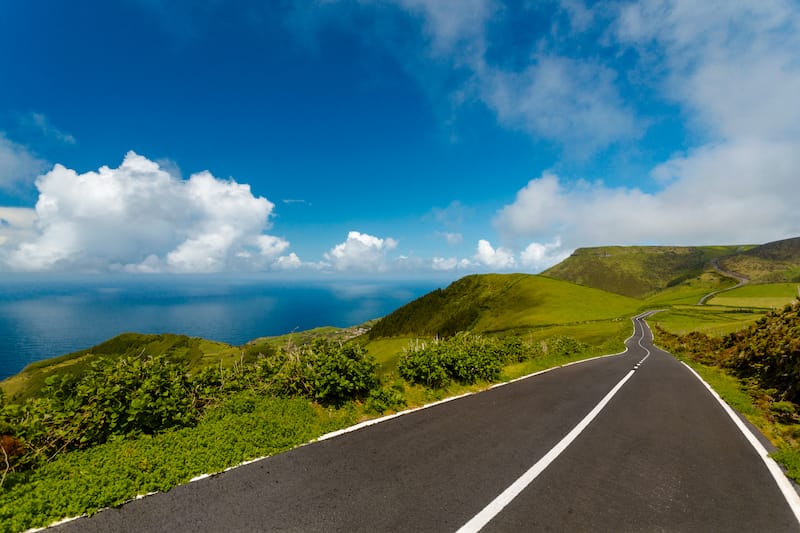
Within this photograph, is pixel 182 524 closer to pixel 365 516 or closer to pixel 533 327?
pixel 365 516

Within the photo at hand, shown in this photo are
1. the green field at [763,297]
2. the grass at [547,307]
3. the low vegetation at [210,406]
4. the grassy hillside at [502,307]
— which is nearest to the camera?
the low vegetation at [210,406]

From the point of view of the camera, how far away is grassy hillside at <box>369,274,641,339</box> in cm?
8912

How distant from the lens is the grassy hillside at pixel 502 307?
3509 inches

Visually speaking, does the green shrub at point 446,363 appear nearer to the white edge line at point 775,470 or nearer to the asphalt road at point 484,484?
the asphalt road at point 484,484

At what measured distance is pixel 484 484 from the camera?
5570 millimetres

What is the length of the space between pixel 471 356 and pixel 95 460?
1123cm

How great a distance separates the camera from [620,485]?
19.2 ft

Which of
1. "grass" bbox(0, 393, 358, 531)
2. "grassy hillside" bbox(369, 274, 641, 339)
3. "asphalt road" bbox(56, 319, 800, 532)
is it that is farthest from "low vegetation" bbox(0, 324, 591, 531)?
"grassy hillside" bbox(369, 274, 641, 339)

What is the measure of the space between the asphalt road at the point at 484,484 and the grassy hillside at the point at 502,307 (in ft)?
236

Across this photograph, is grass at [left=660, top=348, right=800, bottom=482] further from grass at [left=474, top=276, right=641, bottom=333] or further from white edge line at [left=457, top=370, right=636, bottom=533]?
grass at [left=474, top=276, right=641, bottom=333]

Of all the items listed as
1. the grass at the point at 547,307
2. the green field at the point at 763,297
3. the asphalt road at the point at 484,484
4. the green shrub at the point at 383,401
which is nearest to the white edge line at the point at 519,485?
the asphalt road at the point at 484,484

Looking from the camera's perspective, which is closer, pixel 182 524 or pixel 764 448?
pixel 182 524

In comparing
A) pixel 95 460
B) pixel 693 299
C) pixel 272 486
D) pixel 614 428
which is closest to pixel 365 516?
pixel 272 486

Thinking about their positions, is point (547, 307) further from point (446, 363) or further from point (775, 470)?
point (775, 470)
